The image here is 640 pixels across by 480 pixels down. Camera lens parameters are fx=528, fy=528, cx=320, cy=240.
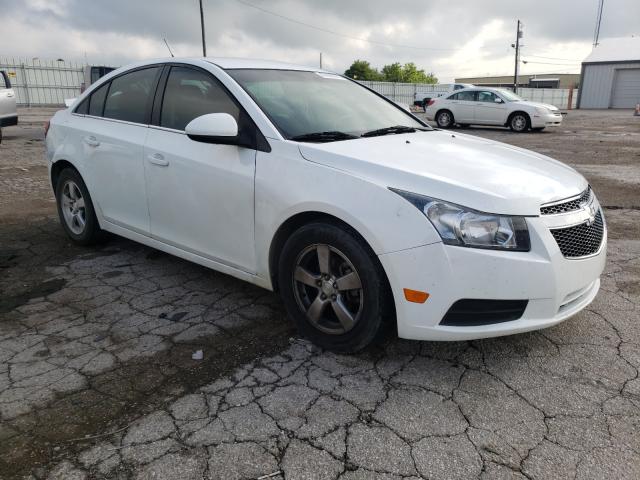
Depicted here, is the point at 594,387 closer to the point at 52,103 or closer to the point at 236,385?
the point at 236,385

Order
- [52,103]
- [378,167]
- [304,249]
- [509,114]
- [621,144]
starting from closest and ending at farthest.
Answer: [378,167]
[304,249]
[621,144]
[509,114]
[52,103]

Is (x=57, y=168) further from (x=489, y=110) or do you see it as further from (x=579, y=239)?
(x=489, y=110)

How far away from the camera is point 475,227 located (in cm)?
252

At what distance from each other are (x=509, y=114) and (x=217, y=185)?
55.6 feet

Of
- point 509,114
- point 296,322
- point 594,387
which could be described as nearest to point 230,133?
point 296,322

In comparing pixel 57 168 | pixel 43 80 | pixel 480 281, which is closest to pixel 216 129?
pixel 480 281

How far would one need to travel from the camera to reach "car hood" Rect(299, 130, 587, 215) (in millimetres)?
2582

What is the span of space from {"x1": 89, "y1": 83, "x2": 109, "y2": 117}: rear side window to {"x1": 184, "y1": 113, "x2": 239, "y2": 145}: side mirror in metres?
1.75

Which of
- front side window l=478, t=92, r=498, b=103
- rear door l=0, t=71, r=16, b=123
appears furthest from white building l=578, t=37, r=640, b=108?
rear door l=0, t=71, r=16, b=123

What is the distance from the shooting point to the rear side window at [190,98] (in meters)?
3.53

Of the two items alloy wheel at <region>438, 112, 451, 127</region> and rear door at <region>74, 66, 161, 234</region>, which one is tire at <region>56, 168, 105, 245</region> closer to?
rear door at <region>74, 66, 161, 234</region>

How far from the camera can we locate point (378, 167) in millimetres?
2754

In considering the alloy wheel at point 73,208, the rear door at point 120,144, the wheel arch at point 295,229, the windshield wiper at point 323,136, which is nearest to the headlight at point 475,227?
the wheel arch at point 295,229

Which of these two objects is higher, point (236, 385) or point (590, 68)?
point (590, 68)
